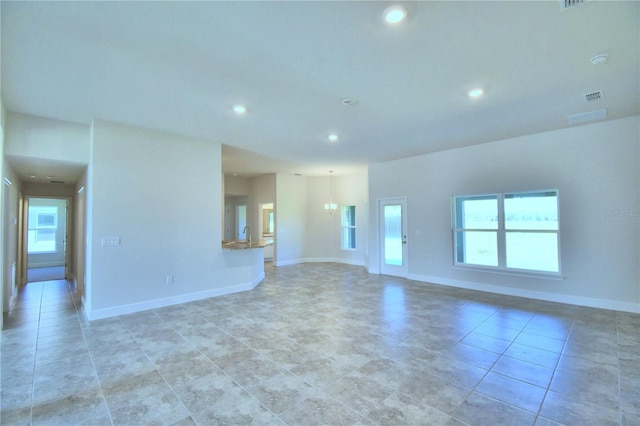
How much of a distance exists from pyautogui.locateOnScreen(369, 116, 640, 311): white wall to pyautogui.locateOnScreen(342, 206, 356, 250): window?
3.57 metres

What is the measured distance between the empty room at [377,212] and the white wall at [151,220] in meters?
0.03

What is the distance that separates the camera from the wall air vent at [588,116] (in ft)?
13.3

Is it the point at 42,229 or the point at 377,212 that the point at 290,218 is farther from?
the point at 42,229

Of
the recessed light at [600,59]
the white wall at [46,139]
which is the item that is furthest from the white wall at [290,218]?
the recessed light at [600,59]

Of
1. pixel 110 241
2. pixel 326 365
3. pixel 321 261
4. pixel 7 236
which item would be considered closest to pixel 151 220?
pixel 110 241

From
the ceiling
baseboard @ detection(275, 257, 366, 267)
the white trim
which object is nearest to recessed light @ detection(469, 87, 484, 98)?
the ceiling

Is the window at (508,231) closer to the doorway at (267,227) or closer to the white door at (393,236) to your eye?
the white door at (393,236)

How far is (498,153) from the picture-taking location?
5.54m

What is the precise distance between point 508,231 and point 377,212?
2.94 metres

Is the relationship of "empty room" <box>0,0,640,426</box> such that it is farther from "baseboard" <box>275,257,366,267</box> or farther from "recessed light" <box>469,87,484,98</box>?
"baseboard" <box>275,257,366,267</box>

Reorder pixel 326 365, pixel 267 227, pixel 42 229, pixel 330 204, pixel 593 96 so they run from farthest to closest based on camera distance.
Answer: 1. pixel 267 227
2. pixel 42 229
3. pixel 330 204
4. pixel 593 96
5. pixel 326 365

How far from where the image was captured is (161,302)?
4.79 metres

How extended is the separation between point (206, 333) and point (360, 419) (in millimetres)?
2389

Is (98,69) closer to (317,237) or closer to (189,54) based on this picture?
(189,54)
